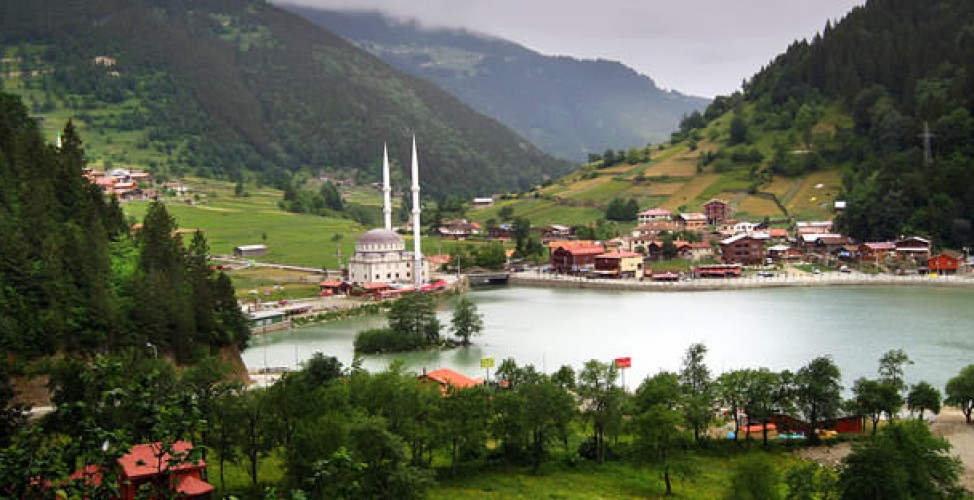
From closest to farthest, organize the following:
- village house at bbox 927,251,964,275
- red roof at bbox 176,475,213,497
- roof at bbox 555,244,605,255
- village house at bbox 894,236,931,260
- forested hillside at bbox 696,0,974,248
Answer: red roof at bbox 176,475,213,497 < village house at bbox 927,251,964,275 < village house at bbox 894,236,931,260 < forested hillside at bbox 696,0,974,248 < roof at bbox 555,244,605,255

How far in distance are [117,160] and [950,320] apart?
73.7 metres

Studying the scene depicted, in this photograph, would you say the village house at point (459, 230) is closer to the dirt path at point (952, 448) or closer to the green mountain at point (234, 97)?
the green mountain at point (234, 97)

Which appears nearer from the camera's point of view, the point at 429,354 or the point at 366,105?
the point at 429,354

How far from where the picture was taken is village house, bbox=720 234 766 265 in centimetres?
5322

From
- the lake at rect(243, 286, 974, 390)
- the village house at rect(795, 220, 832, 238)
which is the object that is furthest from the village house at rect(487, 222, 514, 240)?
the lake at rect(243, 286, 974, 390)

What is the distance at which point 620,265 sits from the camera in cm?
5253

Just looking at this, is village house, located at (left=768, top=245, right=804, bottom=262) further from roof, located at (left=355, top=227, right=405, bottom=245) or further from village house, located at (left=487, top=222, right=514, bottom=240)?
roof, located at (left=355, top=227, right=405, bottom=245)

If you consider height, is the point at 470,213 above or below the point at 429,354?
above

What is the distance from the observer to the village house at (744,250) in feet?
175

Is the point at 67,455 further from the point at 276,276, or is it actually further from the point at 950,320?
the point at 276,276

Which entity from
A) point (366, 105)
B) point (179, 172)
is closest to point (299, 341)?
point (179, 172)

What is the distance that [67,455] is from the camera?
5.87 meters

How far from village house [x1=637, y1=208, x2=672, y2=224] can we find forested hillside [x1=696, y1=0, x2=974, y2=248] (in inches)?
372

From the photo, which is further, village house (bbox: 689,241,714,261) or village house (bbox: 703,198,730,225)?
village house (bbox: 703,198,730,225)
